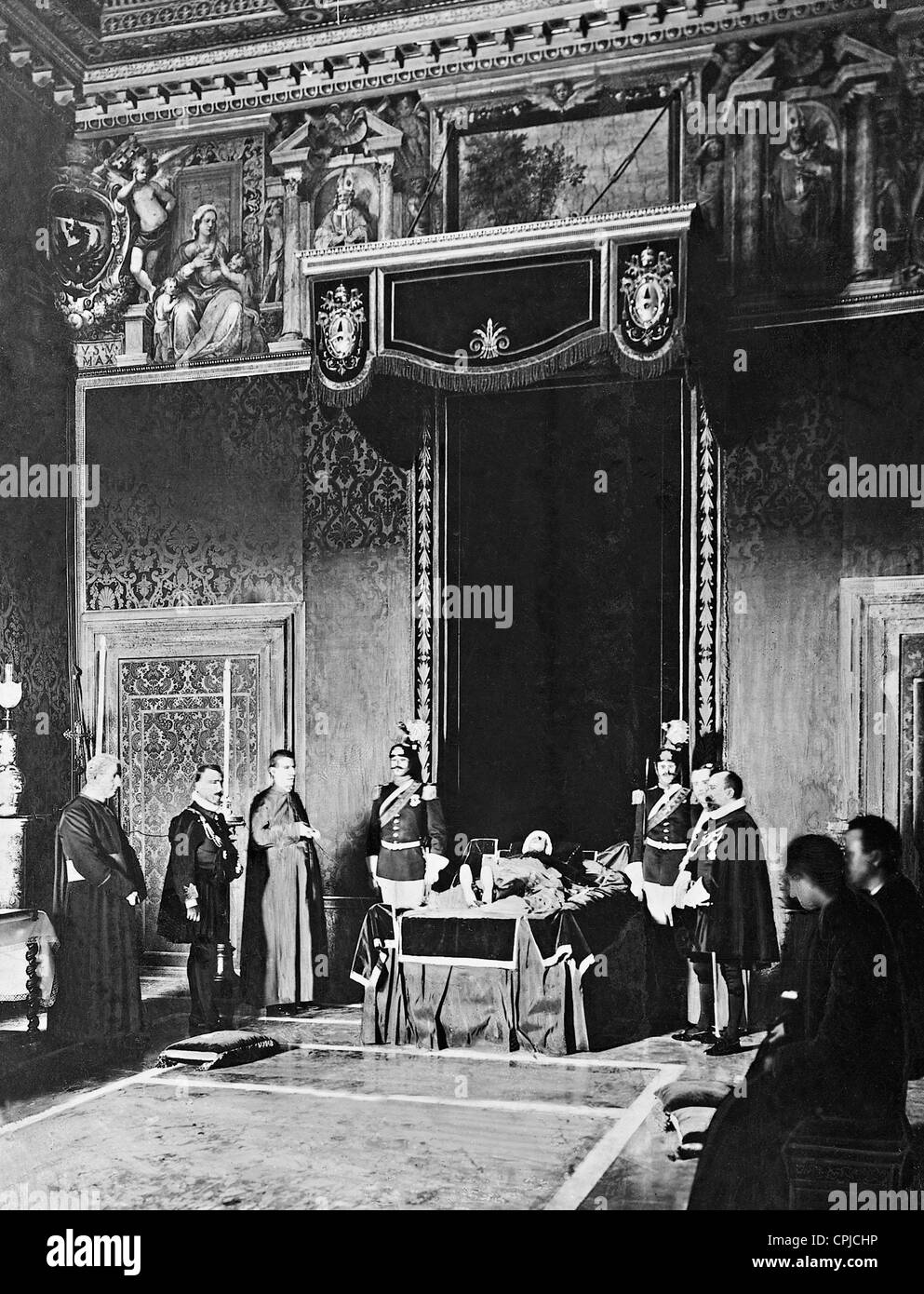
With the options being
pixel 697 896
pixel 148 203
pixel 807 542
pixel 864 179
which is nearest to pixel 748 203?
pixel 864 179

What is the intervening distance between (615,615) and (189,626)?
2081 millimetres

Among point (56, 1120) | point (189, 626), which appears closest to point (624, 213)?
point (189, 626)

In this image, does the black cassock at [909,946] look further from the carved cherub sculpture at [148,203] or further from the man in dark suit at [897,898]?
the carved cherub sculpture at [148,203]

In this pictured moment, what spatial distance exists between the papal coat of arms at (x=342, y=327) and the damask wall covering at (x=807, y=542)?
1741 millimetres

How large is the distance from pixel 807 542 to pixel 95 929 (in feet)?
12.1

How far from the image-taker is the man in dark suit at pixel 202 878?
6.24 metres

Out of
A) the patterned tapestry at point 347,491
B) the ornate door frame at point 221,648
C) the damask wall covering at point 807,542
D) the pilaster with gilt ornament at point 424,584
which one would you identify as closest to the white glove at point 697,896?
the damask wall covering at point 807,542

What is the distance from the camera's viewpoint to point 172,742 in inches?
252

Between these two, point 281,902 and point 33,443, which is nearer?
point 281,902

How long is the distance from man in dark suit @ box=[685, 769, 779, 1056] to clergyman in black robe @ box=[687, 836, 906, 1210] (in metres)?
0.33

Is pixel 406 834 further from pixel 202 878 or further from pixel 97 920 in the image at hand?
pixel 97 920

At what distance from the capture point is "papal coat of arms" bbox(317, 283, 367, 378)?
592 cm

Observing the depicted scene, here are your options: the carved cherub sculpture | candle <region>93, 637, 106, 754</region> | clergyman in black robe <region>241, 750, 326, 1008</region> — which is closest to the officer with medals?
clergyman in black robe <region>241, 750, 326, 1008</region>

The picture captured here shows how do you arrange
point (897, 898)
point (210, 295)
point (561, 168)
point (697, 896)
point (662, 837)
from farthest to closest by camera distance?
point (210, 295), point (561, 168), point (662, 837), point (697, 896), point (897, 898)
